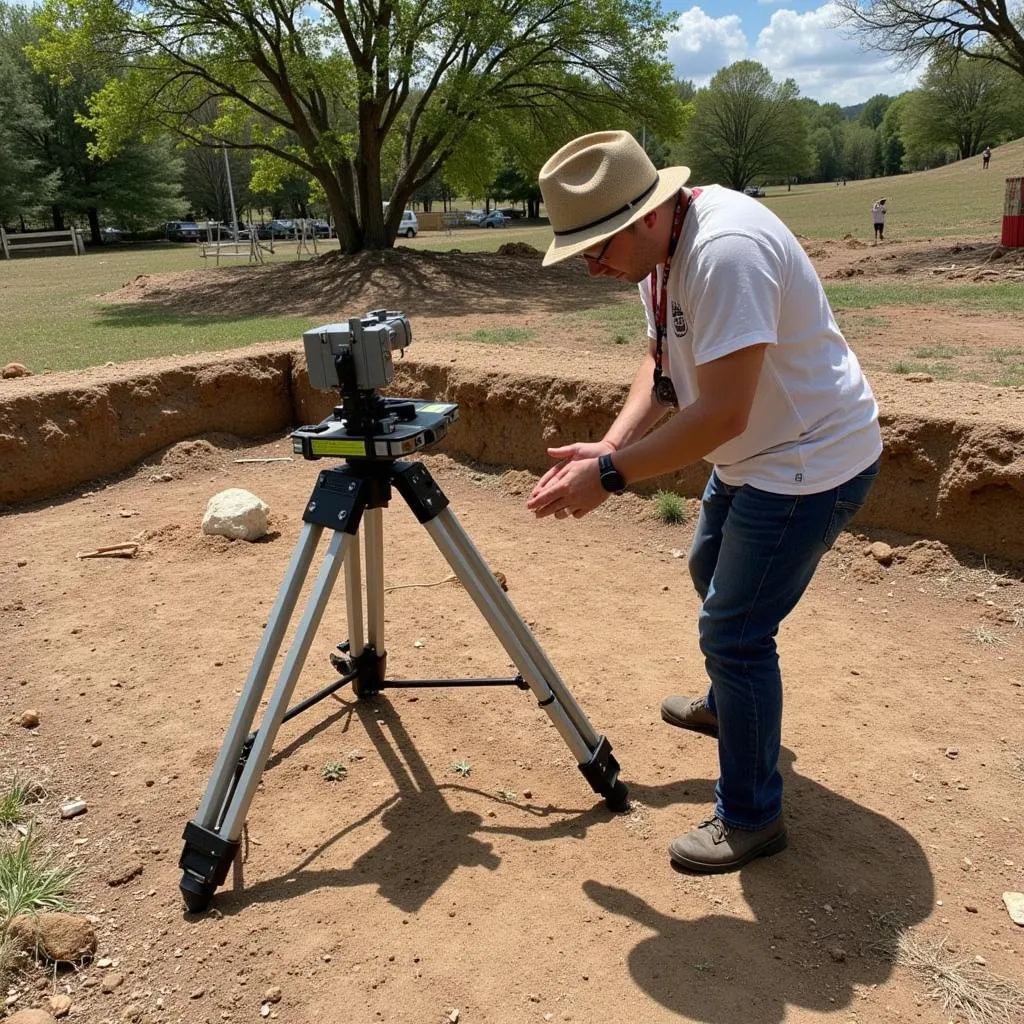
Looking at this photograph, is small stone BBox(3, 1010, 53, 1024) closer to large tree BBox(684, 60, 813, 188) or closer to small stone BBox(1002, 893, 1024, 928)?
small stone BBox(1002, 893, 1024, 928)

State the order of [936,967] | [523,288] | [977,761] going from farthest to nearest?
[523,288] → [977,761] → [936,967]

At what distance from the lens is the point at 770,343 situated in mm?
1924

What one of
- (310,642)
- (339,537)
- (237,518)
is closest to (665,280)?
(339,537)

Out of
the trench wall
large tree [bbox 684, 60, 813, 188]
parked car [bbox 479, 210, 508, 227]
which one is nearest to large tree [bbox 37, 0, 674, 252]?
the trench wall

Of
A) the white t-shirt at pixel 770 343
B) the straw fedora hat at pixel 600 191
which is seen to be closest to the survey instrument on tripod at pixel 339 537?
the straw fedora hat at pixel 600 191

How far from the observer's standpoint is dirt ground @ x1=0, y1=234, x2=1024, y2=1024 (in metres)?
2.28

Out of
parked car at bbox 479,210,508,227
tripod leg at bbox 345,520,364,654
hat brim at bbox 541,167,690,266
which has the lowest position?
tripod leg at bbox 345,520,364,654

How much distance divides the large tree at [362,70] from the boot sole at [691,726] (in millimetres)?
14299

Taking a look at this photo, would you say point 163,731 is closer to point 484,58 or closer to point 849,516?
point 849,516

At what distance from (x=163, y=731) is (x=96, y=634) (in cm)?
107

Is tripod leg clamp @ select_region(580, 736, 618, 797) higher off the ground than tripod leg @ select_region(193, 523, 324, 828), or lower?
lower

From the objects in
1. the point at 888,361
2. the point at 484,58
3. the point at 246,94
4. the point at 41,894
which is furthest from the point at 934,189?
the point at 41,894

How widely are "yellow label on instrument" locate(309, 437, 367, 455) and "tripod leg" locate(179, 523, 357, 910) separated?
0.22 meters

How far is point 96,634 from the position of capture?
4.30m
